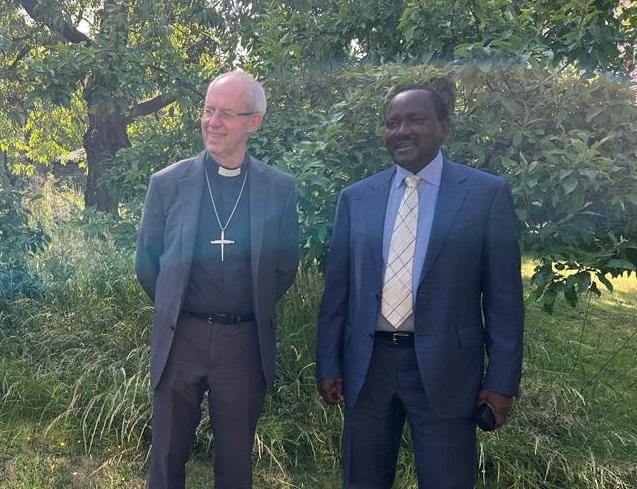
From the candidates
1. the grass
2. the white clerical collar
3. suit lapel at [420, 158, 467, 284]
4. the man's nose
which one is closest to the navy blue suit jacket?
suit lapel at [420, 158, 467, 284]

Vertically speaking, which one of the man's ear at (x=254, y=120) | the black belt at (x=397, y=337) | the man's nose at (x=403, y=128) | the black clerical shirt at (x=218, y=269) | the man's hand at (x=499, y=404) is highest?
the man's ear at (x=254, y=120)

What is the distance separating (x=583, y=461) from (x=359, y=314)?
215cm

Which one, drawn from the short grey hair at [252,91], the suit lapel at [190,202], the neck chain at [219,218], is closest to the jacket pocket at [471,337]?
the neck chain at [219,218]

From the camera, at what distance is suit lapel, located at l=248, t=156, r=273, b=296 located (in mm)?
2521

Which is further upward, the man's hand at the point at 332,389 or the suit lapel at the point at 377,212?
the suit lapel at the point at 377,212

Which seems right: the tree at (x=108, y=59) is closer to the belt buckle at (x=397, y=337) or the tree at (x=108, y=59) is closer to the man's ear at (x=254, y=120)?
the man's ear at (x=254, y=120)

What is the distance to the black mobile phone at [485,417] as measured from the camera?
91.4 inches

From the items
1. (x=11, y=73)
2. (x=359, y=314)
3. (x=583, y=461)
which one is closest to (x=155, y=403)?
(x=359, y=314)

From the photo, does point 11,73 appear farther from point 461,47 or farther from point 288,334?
point 461,47

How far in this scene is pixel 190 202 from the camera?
2543 millimetres

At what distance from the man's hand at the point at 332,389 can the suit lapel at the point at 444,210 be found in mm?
609

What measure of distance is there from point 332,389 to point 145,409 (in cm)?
189

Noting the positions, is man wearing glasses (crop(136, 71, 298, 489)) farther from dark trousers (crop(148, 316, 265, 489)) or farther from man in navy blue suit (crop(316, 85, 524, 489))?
man in navy blue suit (crop(316, 85, 524, 489))

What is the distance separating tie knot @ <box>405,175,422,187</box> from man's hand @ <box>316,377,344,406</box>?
2.84 ft
